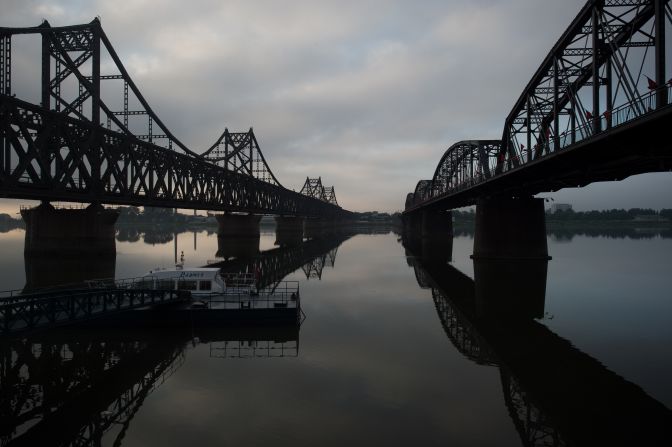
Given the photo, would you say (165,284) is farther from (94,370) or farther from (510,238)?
(510,238)

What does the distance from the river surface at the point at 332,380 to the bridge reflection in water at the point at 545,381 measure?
101mm

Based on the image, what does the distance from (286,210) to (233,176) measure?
4440cm

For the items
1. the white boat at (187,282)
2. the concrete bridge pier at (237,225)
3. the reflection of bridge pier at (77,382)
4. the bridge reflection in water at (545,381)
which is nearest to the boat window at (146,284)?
the white boat at (187,282)

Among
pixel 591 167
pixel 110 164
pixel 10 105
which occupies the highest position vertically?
pixel 10 105

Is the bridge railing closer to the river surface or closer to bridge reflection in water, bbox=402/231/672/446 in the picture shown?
the river surface

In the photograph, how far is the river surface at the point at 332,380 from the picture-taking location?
12148 mm

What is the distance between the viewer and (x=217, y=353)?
19.1 metres

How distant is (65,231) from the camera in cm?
5062

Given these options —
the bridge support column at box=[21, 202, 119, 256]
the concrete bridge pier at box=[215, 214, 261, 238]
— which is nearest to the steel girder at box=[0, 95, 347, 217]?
the bridge support column at box=[21, 202, 119, 256]

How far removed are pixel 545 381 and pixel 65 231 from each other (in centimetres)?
5243

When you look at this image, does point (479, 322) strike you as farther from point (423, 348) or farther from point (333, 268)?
point (333, 268)

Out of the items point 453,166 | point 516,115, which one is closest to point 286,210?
point 453,166

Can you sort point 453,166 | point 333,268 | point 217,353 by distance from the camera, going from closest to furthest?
point 217,353 → point 333,268 → point 453,166

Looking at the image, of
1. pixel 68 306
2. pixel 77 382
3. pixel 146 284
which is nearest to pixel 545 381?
pixel 77 382
